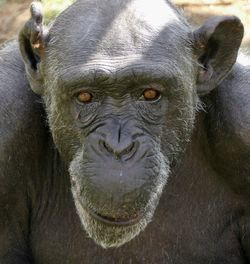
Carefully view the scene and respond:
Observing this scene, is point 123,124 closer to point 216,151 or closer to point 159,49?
point 159,49

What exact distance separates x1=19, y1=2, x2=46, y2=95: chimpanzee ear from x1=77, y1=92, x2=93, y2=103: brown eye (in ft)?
1.49

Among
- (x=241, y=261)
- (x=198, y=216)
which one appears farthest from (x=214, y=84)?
(x=241, y=261)

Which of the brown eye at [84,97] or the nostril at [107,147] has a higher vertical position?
the brown eye at [84,97]

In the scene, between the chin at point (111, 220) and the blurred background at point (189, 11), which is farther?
the blurred background at point (189, 11)

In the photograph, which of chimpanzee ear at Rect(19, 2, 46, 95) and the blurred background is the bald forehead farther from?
the blurred background

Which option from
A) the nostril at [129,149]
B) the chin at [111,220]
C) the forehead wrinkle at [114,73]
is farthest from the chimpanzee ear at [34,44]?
the nostril at [129,149]

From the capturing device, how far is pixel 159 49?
548 centimetres

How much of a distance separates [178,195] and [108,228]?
1065 millimetres

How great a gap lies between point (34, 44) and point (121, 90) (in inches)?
28.5

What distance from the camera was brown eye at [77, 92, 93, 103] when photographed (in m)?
5.40

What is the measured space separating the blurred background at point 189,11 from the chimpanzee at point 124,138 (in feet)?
11.1

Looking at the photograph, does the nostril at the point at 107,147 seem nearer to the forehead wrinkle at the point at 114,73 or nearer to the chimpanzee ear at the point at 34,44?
the forehead wrinkle at the point at 114,73

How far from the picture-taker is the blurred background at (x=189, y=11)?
9680 millimetres

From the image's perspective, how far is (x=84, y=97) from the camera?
17.8ft
